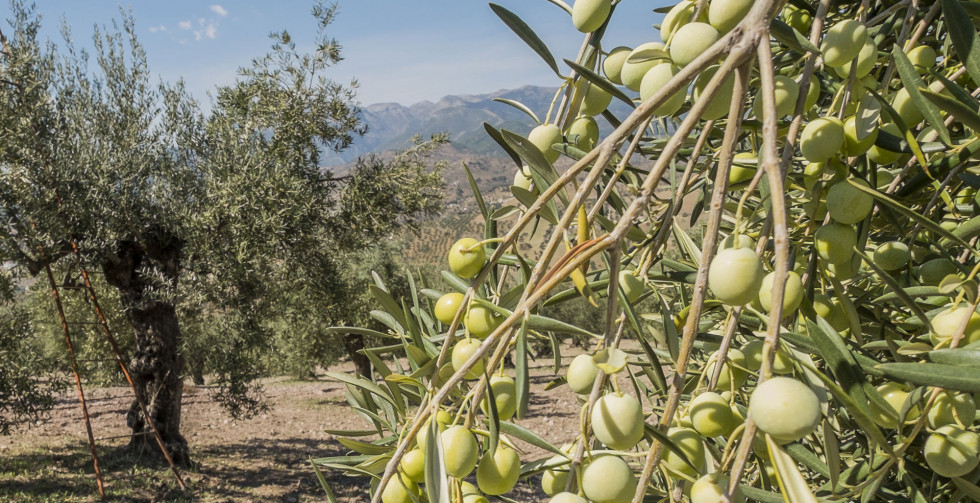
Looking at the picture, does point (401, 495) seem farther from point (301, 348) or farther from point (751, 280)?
point (301, 348)

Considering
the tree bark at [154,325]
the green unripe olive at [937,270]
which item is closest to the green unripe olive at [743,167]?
the green unripe olive at [937,270]

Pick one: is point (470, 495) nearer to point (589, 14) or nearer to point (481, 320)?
point (481, 320)

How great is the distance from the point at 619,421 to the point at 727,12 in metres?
0.37

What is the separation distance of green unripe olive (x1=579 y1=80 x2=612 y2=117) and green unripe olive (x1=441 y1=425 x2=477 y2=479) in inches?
15.6

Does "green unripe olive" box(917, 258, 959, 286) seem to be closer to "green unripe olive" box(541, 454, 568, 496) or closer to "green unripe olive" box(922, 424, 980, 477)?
"green unripe olive" box(922, 424, 980, 477)

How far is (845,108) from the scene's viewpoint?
636mm

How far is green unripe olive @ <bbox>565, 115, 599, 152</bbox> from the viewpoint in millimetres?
796

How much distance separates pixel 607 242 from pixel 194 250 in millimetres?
6717

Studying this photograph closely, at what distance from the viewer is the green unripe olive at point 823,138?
0.58 m

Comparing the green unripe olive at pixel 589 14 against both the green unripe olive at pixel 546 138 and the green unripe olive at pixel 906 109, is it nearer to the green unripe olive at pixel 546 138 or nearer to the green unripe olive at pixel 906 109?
the green unripe olive at pixel 546 138

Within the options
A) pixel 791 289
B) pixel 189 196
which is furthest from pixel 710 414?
pixel 189 196

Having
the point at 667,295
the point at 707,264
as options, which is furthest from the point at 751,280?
the point at 667,295

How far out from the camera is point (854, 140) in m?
0.63

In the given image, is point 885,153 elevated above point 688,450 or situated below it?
above
